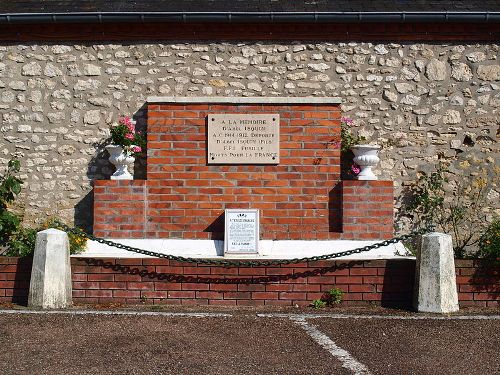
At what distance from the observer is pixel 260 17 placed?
27.6ft

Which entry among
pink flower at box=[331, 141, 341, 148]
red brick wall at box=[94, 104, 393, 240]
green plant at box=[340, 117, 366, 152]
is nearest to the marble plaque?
red brick wall at box=[94, 104, 393, 240]

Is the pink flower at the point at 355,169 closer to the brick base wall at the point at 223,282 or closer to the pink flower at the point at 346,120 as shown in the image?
the pink flower at the point at 346,120

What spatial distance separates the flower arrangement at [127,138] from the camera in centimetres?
832

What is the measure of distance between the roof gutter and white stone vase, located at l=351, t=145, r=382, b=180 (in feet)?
5.41

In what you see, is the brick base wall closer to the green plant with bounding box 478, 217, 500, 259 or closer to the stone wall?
the green plant with bounding box 478, 217, 500, 259

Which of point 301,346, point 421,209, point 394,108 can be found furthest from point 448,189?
point 301,346

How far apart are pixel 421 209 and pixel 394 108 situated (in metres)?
1.38

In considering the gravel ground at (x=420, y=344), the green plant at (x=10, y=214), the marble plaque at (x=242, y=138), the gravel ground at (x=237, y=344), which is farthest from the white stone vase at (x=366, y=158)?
the green plant at (x=10, y=214)

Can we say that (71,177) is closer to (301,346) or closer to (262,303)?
(262,303)

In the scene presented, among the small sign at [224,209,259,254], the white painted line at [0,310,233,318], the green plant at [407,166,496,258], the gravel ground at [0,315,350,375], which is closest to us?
the gravel ground at [0,315,350,375]

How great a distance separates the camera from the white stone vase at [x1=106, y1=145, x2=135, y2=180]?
832 cm

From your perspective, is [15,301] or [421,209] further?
[421,209]

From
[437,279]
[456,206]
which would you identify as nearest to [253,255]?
[437,279]

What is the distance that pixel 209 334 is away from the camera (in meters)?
5.48
